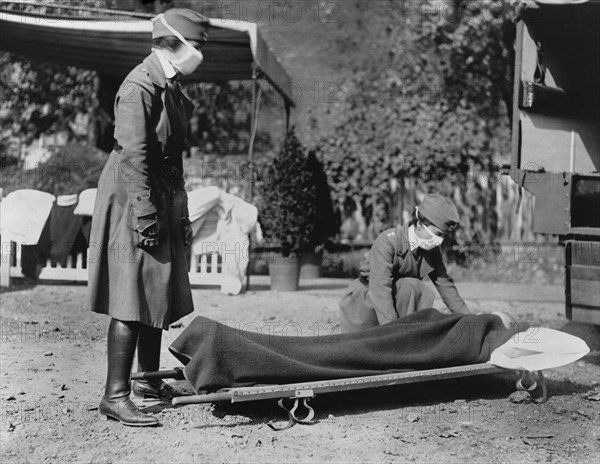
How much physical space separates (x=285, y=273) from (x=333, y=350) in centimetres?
499

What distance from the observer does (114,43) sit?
32.9ft

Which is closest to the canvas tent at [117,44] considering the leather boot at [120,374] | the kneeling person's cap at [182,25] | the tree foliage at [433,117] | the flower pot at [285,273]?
the flower pot at [285,273]

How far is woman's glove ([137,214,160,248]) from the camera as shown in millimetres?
3889

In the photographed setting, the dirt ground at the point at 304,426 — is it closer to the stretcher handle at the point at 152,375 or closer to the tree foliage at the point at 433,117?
the stretcher handle at the point at 152,375

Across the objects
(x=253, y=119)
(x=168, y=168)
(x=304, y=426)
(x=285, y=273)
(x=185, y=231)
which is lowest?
(x=304, y=426)

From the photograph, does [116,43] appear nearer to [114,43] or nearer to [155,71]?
[114,43]

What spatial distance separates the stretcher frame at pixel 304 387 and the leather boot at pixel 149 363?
0.09 meters

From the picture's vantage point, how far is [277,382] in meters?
4.11

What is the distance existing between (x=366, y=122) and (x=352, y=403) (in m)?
8.65

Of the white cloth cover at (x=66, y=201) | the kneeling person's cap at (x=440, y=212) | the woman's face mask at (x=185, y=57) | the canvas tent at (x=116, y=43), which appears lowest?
the kneeling person's cap at (x=440, y=212)

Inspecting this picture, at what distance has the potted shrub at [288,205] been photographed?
31.6ft

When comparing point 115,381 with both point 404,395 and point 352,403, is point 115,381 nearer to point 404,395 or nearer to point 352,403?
point 352,403

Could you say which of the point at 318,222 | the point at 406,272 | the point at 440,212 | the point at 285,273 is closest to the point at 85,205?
the point at 285,273

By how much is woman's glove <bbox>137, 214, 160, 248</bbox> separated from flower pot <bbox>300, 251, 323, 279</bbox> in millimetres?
6704
